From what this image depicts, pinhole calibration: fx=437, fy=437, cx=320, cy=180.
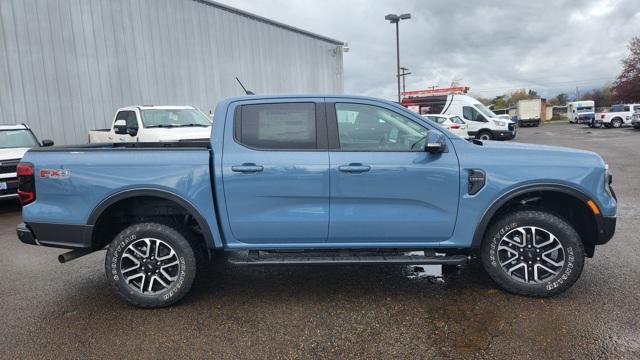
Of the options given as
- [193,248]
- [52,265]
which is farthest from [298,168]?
[52,265]

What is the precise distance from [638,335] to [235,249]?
3.12m

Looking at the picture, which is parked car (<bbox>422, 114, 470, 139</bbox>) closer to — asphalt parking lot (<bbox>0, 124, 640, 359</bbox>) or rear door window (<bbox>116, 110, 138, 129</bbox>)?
rear door window (<bbox>116, 110, 138, 129</bbox>)

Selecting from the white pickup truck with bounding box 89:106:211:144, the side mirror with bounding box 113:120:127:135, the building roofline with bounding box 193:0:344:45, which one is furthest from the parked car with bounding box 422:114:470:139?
the side mirror with bounding box 113:120:127:135

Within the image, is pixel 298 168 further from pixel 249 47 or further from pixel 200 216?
pixel 249 47

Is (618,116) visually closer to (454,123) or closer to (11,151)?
(454,123)

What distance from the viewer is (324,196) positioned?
3.66 meters

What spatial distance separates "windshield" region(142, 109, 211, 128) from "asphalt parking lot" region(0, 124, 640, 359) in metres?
5.86

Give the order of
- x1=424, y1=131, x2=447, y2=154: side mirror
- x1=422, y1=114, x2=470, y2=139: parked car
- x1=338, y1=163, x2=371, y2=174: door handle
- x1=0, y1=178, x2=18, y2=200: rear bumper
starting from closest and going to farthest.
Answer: x1=424, y1=131, x2=447, y2=154: side mirror, x1=338, y1=163, x2=371, y2=174: door handle, x1=0, y1=178, x2=18, y2=200: rear bumper, x1=422, y1=114, x2=470, y2=139: parked car

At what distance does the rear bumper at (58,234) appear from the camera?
3.70 meters

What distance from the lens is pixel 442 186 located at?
143 inches

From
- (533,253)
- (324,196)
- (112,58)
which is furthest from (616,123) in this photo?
(324,196)

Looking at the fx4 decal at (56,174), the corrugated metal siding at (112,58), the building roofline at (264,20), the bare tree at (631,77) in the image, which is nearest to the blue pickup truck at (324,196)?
the fx4 decal at (56,174)

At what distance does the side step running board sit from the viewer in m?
3.66

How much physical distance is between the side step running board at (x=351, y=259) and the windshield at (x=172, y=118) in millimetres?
7294
